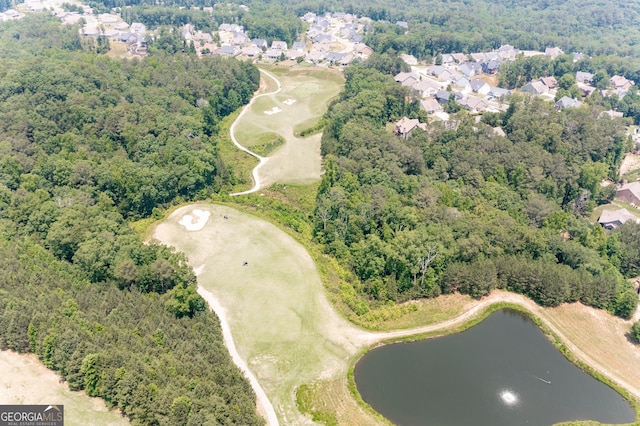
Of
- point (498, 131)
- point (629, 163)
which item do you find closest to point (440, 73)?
point (498, 131)

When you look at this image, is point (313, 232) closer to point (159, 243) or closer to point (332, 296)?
point (332, 296)

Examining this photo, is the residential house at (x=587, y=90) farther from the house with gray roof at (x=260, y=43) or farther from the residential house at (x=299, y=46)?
the house with gray roof at (x=260, y=43)

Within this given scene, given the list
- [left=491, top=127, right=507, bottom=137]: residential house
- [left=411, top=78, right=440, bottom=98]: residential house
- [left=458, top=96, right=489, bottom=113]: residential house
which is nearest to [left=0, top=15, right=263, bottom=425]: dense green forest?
[left=411, top=78, right=440, bottom=98]: residential house

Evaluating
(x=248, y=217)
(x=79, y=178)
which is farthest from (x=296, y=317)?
(x=79, y=178)

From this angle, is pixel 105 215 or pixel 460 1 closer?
pixel 105 215

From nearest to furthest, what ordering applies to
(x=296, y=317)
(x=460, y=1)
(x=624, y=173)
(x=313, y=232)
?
(x=296, y=317) → (x=313, y=232) → (x=624, y=173) → (x=460, y=1)

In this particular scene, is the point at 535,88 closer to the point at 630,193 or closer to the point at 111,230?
the point at 630,193

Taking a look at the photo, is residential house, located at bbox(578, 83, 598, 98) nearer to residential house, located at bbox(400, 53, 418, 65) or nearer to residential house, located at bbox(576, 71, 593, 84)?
residential house, located at bbox(576, 71, 593, 84)
